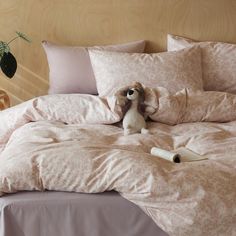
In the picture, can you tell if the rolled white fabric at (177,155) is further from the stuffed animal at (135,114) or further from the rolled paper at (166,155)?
the stuffed animal at (135,114)

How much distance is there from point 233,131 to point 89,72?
1034mm

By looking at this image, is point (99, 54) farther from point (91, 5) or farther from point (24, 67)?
point (24, 67)

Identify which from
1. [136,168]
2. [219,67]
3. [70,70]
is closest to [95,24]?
[70,70]

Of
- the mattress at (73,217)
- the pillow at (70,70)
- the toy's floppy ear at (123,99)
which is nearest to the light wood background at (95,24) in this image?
the pillow at (70,70)

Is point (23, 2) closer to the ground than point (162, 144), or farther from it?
farther from it

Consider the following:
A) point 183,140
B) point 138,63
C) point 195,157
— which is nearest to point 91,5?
point 138,63

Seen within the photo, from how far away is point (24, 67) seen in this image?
2979 mm

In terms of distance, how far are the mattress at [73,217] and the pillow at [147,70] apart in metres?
1.12

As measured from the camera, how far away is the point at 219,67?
110 inches

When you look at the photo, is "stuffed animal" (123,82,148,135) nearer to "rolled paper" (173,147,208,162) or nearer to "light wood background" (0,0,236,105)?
"rolled paper" (173,147,208,162)

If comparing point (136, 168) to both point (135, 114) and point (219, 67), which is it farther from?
point (219, 67)

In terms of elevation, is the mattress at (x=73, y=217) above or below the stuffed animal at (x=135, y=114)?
below

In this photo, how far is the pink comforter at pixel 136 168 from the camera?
149 centimetres

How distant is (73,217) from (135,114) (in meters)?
0.79
